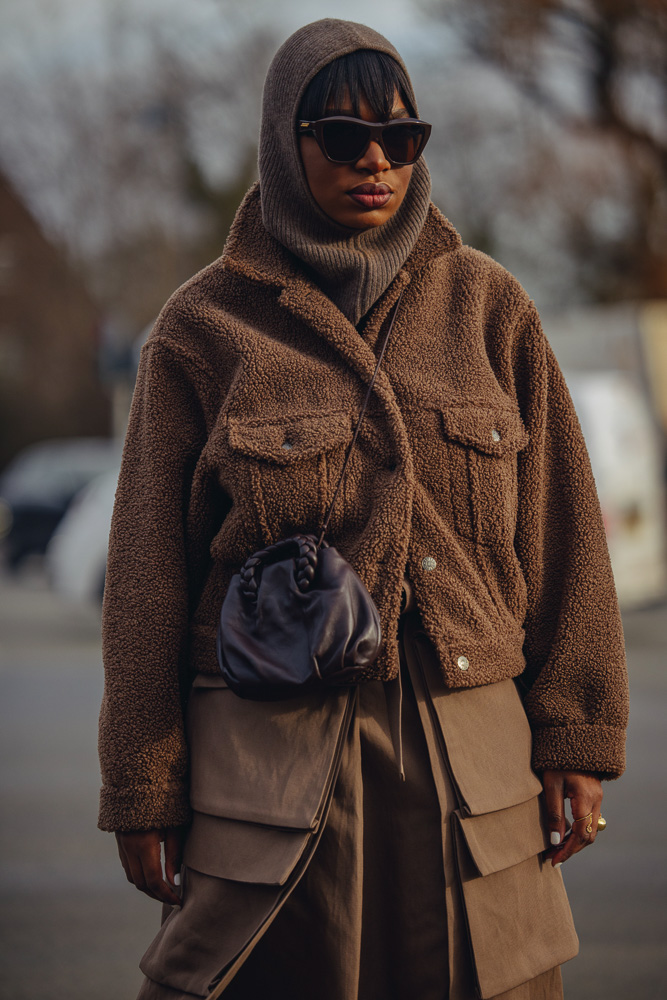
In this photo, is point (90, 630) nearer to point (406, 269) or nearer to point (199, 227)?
point (406, 269)

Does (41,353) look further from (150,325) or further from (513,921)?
(513,921)

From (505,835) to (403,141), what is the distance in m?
1.23

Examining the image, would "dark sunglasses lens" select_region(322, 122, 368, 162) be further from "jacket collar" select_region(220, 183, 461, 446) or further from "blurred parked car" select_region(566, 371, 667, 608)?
"blurred parked car" select_region(566, 371, 667, 608)

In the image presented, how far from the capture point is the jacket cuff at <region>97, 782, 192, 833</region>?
2246mm

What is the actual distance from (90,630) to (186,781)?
33.5ft

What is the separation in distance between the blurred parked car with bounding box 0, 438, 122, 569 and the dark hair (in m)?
17.2

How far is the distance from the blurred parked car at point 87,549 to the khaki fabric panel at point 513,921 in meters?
8.82

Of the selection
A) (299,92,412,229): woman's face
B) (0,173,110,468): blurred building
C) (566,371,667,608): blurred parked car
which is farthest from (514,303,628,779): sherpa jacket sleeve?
(0,173,110,468): blurred building

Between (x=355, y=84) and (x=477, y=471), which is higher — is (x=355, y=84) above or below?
above

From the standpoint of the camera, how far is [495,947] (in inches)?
84.2

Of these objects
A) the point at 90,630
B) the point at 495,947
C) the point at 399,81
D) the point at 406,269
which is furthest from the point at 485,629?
the point at 90,630

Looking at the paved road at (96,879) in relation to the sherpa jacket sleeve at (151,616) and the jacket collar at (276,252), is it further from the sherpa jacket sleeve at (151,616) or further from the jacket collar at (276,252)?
the jacket collar at (276,252)

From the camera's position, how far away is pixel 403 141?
2.28 metres

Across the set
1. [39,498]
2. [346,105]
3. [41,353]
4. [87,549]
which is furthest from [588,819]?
[41,353]
